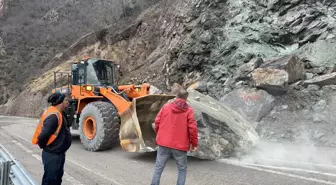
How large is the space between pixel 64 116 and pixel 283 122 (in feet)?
23.3

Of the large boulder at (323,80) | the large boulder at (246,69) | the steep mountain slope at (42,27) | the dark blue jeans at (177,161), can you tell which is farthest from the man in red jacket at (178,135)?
the steep mountain slope at (42,27)

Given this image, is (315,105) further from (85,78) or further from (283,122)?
(85,78)

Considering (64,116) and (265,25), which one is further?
(265,25)

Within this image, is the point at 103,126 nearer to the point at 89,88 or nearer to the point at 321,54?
the point at 89,88

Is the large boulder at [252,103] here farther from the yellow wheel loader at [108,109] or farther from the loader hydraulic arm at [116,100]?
the loader hydraulic arm at [116,100]

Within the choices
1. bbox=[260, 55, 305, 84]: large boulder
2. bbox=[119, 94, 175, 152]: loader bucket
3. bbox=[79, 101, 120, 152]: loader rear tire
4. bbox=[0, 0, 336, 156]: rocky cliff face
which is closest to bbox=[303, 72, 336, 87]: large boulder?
bbox=[0, 0, 336, 156]: rocky cliff face

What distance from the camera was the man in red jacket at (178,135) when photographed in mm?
4840

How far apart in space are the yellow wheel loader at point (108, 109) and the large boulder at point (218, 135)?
1.04 m

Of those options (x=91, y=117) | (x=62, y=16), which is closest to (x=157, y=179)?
(x=91, y=117)

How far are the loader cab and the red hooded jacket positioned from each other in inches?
206

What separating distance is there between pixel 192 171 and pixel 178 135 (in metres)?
1.78

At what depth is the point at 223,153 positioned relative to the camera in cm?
723

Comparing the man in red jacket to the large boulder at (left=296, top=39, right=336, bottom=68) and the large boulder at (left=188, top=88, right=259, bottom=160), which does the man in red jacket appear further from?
the large boulder at (left=296, top=39, right=336, bottom=68)

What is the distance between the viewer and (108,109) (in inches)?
326
